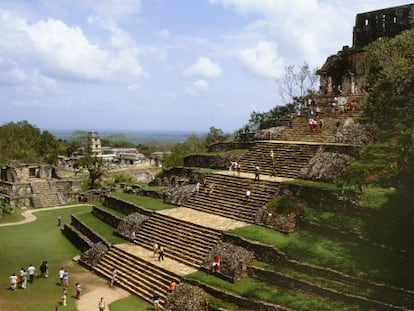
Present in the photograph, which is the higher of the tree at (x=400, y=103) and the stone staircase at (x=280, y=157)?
the tree at (x=400, y=103)

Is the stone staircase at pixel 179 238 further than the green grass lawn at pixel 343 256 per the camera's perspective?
Yes

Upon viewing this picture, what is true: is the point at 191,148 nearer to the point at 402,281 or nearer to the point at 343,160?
the point at 343,160

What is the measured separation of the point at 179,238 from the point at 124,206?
261 inches

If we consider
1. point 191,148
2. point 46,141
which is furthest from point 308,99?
point 46,141

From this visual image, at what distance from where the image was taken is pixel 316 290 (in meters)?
15.1

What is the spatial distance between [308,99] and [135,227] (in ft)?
52.9

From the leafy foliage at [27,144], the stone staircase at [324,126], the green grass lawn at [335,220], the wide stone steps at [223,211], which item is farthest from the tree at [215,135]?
the green grass lawn at [335,220]

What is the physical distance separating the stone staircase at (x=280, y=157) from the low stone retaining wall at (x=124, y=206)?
615 cm

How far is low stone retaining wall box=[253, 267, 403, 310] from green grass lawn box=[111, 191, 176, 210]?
9.32 metres

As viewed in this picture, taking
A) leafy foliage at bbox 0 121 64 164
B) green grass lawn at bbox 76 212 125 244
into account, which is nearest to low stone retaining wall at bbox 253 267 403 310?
green grass lawn at bbox 76 212 125 244

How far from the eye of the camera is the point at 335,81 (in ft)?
116

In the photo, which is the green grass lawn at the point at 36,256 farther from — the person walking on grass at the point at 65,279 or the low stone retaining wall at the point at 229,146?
the low stone retaining wall at the point at 229,146

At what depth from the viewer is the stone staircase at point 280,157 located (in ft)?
80.8

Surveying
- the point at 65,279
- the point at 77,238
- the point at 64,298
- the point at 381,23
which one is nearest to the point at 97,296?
the point at 64,298
